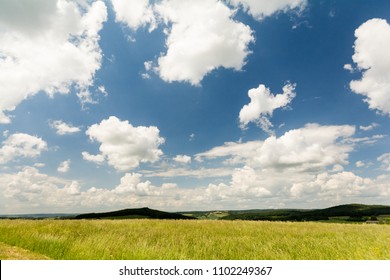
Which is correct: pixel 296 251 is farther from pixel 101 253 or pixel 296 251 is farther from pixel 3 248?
pixel 3 248

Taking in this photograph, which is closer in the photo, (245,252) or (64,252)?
(64,252)

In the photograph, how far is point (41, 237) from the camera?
14078mm

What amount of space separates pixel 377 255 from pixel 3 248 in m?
12.8

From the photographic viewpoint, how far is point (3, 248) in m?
11.4

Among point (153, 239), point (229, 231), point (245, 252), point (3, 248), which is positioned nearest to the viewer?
point (3, 248)
